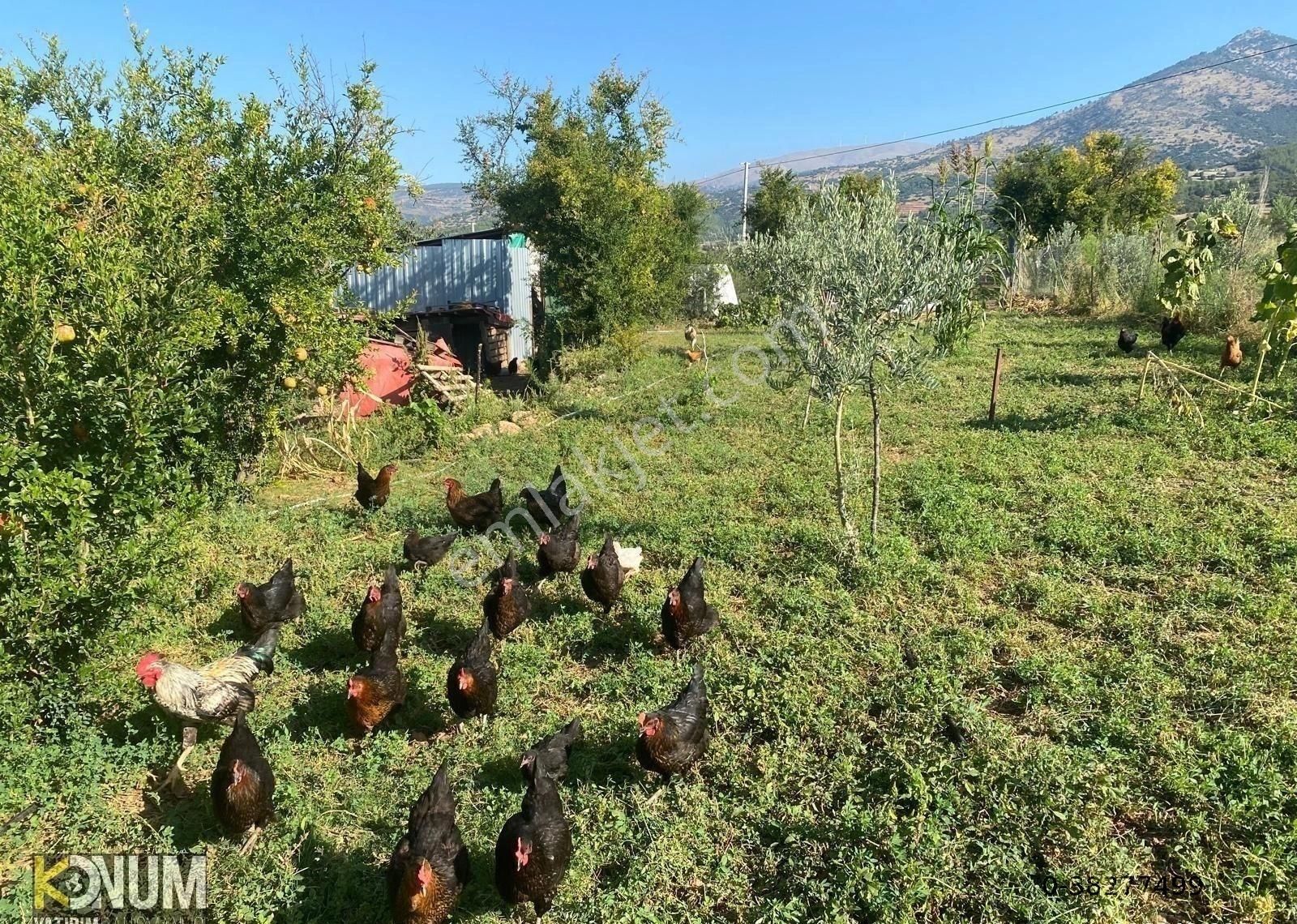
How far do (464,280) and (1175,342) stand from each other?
15585 mm

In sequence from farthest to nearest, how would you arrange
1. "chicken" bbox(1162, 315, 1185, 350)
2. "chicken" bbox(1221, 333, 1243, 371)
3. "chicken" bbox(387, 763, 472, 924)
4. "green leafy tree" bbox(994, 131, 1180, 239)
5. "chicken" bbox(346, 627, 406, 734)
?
"green leafy tree" bbox(994, 131, 1180, 239) → "chicken" bbox(1162, 315, 1185, 350) → "chicken" bbox(1221, 333, 1243, 371) → "chicken" bbox(346, 627, 406, 734) → "chicken" bbox(387, 763, 472, 924)

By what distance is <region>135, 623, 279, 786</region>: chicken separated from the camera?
3.92 m

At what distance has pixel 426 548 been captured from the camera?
6.16 meters

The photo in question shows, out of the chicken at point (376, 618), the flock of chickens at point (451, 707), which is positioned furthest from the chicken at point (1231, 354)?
the chicken at point (376, 618)

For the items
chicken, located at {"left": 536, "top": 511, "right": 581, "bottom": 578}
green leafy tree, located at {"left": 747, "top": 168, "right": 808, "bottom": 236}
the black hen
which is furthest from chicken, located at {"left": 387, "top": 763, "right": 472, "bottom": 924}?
green leafy tree, located at {"left": 747, "top": 168, "right": 808, "bottom": 236}

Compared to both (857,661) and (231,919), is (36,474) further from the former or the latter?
(857,661)

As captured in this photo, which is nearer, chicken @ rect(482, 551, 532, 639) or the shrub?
the shrub

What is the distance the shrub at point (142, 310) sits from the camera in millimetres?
3777

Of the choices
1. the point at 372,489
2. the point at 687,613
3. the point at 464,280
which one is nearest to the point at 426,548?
the point at 372,489

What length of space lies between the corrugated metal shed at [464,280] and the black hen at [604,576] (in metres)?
13.1

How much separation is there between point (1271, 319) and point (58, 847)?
10816 mm

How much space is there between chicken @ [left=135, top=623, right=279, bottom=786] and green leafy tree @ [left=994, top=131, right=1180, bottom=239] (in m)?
26.6

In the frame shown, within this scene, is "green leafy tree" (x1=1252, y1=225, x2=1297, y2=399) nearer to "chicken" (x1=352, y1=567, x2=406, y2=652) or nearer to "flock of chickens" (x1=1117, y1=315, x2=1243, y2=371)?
"flock of chickens" (x1=1117, y1=315, x2=1243, y2=371)

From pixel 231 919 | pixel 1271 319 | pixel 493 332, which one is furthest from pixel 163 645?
pixel 493 332
